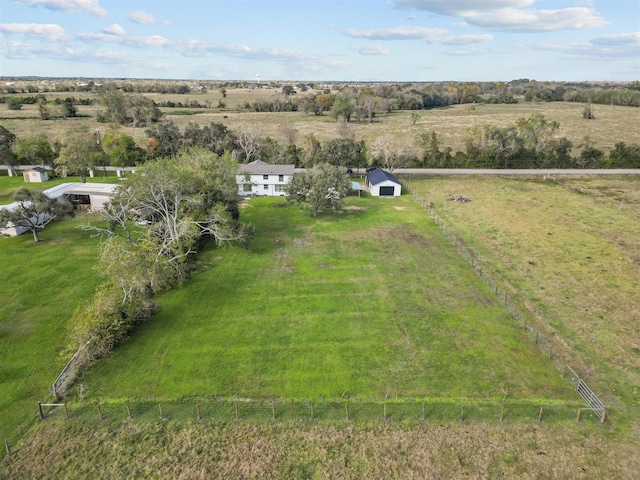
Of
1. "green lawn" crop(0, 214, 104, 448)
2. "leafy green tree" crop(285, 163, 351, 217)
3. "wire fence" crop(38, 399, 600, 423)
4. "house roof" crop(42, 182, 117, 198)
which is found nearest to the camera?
"wire fence" crop(38, 399, 600, 423)

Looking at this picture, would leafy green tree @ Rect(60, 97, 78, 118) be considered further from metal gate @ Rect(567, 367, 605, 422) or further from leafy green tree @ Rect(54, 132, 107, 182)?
metal gate @ Rect(567, 367, 605, 422)

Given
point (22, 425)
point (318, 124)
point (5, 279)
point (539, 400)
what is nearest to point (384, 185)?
point (539, 400)

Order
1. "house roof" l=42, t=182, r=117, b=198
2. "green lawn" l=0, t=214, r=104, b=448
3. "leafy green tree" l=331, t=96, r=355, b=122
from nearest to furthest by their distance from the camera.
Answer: "green lawn" l=0, t=214, r=104, b=448, "house roof" l=42, t=182, r=117, b=198, "leafy green tree" l=331, t=96, r=355, b=122

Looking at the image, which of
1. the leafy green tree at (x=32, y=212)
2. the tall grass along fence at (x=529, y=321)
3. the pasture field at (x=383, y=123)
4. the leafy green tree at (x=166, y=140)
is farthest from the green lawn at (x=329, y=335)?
the pasture field at (x=383, y=123)

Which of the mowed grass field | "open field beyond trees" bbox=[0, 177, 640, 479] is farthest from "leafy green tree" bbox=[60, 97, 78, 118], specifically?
the mowed grass field

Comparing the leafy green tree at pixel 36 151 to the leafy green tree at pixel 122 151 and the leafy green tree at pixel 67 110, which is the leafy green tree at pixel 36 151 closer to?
the leafy green tree at pixel 122 151

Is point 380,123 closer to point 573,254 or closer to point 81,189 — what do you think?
point 81,189
